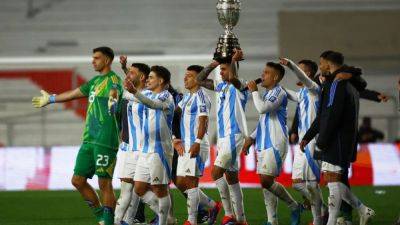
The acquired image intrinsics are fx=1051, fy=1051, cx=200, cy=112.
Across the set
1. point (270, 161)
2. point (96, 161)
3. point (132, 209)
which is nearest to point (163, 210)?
point (132, 209)

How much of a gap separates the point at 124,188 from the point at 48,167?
7.54 metres

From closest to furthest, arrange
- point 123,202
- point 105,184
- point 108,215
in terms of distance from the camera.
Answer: point 123,202 < point 108,215 < point 105,184

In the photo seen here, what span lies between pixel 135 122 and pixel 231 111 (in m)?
1.21

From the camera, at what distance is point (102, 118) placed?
36.8ft

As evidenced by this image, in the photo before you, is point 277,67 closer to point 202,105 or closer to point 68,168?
point 202,105

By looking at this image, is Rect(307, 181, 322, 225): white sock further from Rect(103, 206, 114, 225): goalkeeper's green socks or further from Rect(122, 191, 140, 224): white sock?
Rect(103, 206, 114, 225): goalkeeper's green socks

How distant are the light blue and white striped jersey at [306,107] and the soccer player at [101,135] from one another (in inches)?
83.0

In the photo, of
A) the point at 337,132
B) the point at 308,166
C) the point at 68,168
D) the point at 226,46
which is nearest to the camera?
the point at 337,132

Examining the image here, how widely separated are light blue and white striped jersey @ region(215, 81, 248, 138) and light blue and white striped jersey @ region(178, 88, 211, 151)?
17 cm

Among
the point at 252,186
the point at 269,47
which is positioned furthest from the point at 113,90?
the point at 269,47

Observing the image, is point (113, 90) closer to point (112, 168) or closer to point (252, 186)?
point (112, 168)

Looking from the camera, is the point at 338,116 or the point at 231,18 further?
the point at 231,18

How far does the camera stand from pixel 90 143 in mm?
11289

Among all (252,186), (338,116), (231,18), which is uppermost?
(231,18)
